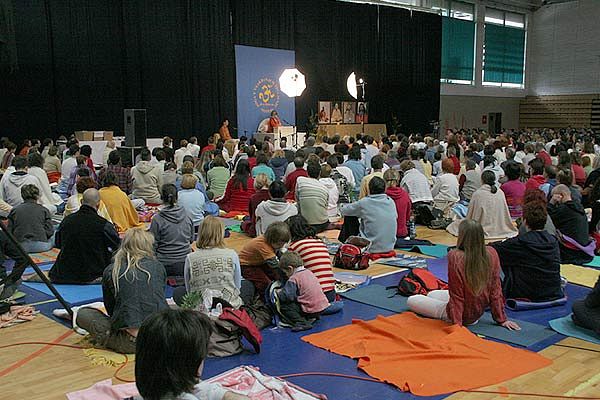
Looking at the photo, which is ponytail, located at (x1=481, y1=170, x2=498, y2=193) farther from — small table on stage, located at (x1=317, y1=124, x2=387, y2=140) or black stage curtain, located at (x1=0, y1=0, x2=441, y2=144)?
small table on stage, located at (x1=317, y1=124, x2=387, y2=140)

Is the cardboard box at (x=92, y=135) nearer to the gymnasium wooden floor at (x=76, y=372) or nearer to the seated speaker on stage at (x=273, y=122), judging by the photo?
the seated speaker on stage at (x=273, y=122)

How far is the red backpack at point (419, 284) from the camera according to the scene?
5.49 m

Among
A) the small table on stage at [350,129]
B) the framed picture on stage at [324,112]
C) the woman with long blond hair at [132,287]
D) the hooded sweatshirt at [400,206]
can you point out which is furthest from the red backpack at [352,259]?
the framed picture on stage at [324,112]

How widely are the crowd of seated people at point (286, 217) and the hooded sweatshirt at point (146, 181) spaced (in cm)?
2

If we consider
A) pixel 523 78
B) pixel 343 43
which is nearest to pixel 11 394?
pixel 343 43

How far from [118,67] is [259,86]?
15.1 feet

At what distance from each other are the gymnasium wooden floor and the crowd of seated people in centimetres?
31

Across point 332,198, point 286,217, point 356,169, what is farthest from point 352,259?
point 356,169

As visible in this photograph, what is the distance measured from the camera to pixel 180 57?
17125 mm

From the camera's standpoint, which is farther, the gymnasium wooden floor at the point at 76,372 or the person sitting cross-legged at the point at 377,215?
the person sitting cross-legged at the point at 377,215

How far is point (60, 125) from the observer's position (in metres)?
14.8

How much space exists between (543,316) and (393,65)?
1947cm

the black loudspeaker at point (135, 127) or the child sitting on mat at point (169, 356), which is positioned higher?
the black loudspeaker at point (135, 127)

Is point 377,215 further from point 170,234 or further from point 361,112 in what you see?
point 361,112
